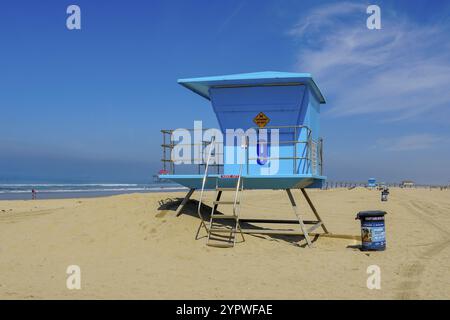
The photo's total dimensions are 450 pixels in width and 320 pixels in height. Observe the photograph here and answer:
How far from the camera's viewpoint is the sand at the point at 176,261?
7840 millimetres

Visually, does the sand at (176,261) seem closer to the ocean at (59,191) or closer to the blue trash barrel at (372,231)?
the blue trash barrel at (372,231)

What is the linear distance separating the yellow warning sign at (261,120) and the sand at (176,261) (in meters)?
3.29

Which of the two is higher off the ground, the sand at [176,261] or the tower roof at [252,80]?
the tower roof at [252,80]

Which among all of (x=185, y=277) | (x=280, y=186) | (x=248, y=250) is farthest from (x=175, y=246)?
(x=280, y=186)

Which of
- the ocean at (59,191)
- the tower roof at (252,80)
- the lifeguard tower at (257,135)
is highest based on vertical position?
the tower roof at (252,80)

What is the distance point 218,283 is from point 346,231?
1048 centimetres

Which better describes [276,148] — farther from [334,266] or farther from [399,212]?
[399,212]

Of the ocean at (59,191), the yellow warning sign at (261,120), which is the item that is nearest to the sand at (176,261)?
the yellow warning sign at (261,120)

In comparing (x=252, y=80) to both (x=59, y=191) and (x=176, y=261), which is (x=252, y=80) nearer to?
(x=176, y=261)

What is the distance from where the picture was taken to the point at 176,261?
1034 centimetres

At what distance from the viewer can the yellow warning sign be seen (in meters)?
13.5

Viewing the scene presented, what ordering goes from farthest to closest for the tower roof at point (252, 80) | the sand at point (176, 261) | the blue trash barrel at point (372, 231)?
the tower roof at point (252, 80), the blue trash barrel at point (372, 231), the sand at point (176, 261)

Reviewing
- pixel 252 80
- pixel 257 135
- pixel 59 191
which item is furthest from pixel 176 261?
pixel 59 191

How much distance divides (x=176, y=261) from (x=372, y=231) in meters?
5.23
